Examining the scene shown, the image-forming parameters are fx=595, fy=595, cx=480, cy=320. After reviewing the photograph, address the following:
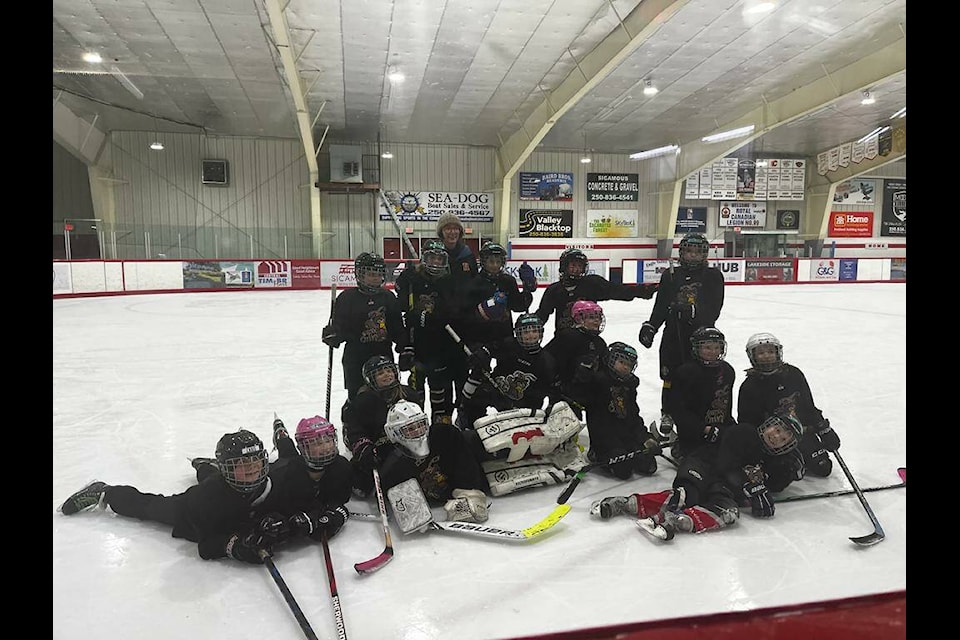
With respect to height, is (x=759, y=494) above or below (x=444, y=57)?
below

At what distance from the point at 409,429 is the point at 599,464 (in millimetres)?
1068

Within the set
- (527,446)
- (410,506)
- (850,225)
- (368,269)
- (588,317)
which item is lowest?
(410,506)

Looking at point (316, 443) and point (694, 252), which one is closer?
point (316, 443)

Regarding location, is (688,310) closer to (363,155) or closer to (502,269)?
(502,269)

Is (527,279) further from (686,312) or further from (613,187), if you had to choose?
(613,187)

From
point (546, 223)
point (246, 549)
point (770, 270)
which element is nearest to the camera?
point (246, 549)

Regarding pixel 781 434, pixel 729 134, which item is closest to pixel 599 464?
pixel 781 434

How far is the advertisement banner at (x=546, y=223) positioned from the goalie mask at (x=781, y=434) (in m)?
16.2

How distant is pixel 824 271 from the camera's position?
57.9ft

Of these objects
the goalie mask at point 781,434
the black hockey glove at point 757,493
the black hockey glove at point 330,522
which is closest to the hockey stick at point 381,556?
the black hockey glove at point 330,522

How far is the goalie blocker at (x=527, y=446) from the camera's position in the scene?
113 inches

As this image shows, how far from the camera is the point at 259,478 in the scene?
86.4 inches
